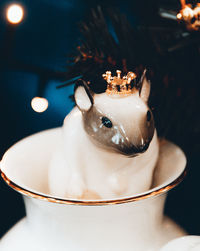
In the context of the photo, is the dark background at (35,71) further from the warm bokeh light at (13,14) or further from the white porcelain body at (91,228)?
the white porcelain body at (91,228)

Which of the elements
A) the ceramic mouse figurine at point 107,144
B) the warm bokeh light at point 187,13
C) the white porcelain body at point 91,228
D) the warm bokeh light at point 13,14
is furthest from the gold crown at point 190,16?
the warm bokeh light at point 13,14

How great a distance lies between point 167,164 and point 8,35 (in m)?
0.45

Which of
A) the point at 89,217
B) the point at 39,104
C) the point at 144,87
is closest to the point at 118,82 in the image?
the point at 144,87

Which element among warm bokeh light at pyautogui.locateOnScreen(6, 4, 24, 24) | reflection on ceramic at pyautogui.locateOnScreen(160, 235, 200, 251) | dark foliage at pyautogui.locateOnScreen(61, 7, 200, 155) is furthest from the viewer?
warm bokeh light at pyautogui.locateOnScreen(6, 4, 24, 24)

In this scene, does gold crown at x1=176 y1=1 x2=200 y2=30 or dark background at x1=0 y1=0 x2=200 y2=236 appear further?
dark background at x1=0 y1=0 x2=200 y2=236

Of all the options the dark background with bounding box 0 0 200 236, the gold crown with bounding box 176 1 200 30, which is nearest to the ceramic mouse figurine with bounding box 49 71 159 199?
the gold crown with bounding box 176 1 200 30

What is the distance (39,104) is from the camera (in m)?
0.73

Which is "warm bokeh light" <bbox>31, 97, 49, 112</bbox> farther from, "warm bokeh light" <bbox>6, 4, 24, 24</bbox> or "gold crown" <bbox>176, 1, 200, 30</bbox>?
"gold crown" <bbox>176, 1, 200, 30</bbox>

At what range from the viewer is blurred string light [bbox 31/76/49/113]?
73cm

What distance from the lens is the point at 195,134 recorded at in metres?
0.53

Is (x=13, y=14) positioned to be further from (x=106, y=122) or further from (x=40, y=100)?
(x=106, y=122)

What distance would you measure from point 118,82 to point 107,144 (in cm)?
8

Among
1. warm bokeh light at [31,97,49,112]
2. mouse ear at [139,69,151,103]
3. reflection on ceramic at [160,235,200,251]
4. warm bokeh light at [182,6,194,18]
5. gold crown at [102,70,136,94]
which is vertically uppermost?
warm bokeh light at [182,6,194,18]

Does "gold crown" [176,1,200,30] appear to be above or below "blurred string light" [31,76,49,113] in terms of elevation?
above
